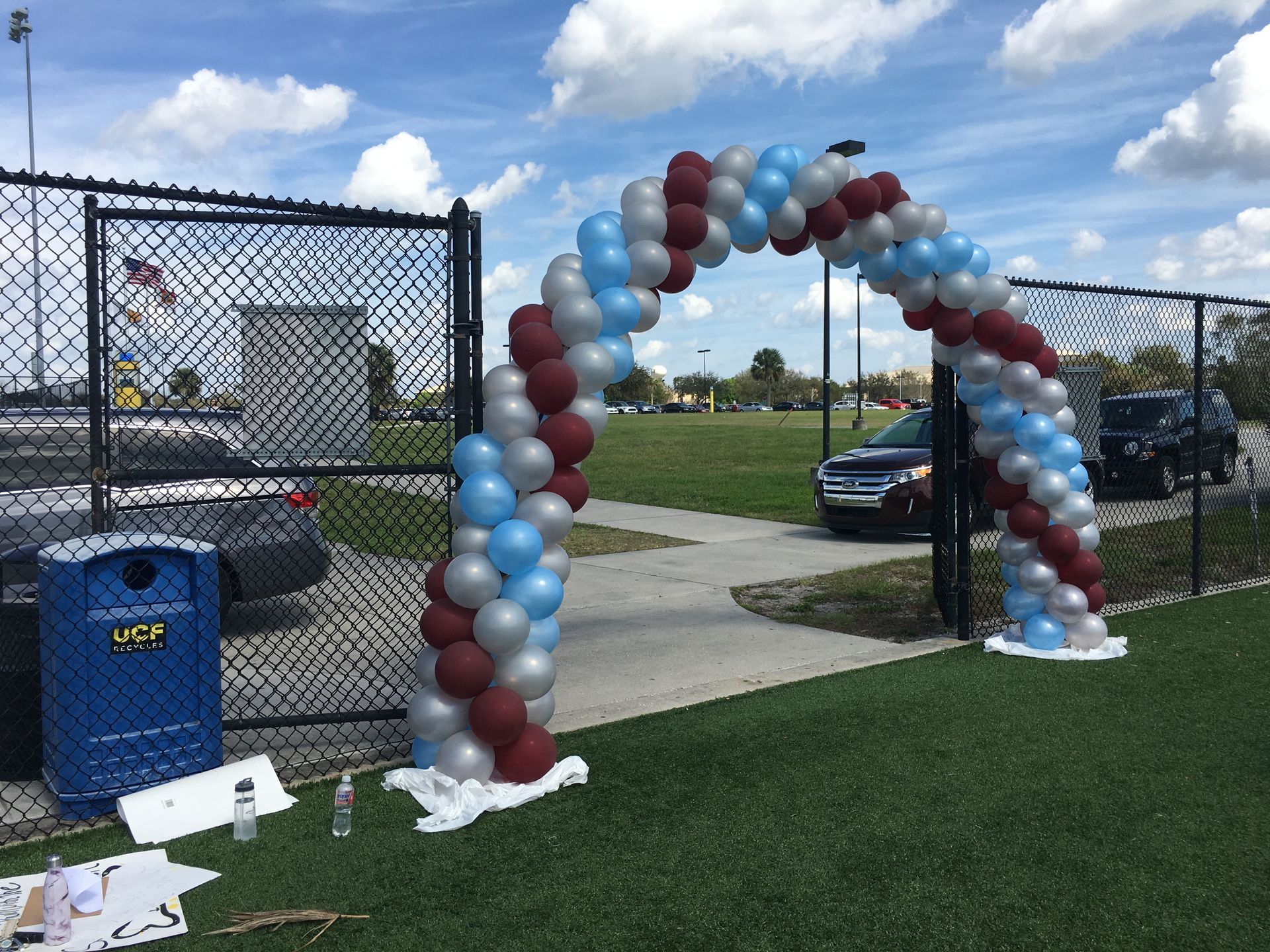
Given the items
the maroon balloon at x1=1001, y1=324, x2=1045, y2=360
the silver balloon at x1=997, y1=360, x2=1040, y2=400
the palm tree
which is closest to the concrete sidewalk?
the silver balloon at x1=997, y1=360, x2=1040, y2=400

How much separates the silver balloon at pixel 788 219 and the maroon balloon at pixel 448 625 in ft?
8.95

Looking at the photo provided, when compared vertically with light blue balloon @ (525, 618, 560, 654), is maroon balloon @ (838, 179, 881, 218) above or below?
above

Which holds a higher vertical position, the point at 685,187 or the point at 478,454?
the point at 685,187

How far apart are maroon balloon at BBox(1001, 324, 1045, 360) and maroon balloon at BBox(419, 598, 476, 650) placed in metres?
4.05

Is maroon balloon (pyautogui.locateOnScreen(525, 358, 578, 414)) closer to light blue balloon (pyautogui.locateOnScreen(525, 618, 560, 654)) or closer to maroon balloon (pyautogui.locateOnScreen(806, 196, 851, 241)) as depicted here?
light blue balloon (pyautogui.locateOnScreen(525, 618, 560, 654))

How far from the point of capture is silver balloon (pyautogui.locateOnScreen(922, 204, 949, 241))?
607 centimetres

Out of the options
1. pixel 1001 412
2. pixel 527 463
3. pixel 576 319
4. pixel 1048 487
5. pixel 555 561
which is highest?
pixel 576 319

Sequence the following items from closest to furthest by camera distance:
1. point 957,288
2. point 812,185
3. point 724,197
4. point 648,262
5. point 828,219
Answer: point 648,262, point 724,197, point 812,185, point 828,219, point 957,288

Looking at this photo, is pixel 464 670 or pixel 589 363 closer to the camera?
pixel 464 670

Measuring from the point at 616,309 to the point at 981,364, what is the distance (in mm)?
2979

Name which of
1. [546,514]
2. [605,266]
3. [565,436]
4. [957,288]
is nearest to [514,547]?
[546,514]

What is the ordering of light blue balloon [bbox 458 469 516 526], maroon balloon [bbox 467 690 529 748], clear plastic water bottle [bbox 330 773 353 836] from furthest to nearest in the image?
light blue balloon [bbox 458 469 516 526], maroon balloon [bbox 467 690 529 748], clear plastic water bottle [bbox 330 773 353 836]

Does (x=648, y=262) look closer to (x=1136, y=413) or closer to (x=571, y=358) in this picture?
(x=571, y=358)

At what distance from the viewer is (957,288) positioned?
6.20 m
